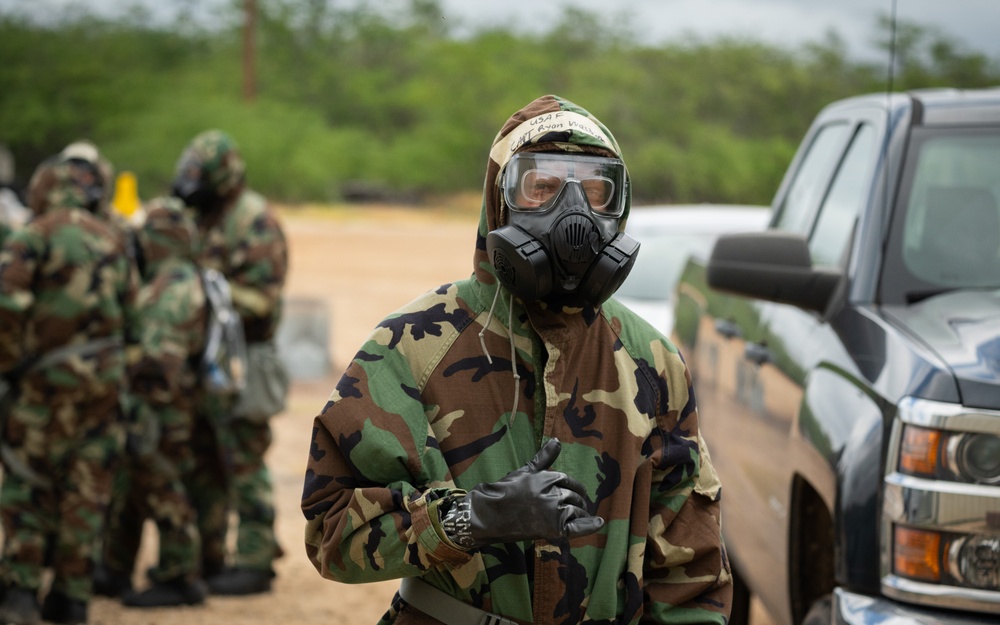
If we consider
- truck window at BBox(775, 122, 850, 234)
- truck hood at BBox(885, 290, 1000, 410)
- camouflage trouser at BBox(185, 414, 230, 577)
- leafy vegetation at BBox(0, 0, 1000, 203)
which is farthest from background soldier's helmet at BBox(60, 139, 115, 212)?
leafy vegetation at BBox(0, 0, 1000, 203)

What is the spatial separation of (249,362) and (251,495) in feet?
2.37

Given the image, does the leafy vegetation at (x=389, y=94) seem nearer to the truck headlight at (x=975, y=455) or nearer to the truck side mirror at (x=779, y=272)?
the truck side mirror at (x=779, y=272)

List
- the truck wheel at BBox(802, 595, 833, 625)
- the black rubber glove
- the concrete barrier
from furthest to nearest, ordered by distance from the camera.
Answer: the concrete barrier < the truck wheel at BBox(802, 595, 833, 625) < the black rubber glove

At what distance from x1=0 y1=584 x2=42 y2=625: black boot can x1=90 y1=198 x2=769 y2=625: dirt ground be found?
1.35ft

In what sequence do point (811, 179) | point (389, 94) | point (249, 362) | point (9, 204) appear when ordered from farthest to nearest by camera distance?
point (389, 94), point (9, 204), point (249, 362), point (811, 179)

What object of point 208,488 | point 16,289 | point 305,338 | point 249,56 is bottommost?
point 305,338

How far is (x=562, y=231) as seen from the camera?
8.53 feet

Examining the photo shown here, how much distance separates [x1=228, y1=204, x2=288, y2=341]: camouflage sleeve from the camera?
734 cm

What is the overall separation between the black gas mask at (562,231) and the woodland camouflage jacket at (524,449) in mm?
57

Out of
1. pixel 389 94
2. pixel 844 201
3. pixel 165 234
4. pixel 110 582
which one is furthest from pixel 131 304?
pixel 389 94

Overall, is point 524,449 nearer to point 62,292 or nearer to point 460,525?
point 460,525

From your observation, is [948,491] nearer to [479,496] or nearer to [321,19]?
[479,496]

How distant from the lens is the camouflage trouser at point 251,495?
23.9 ft

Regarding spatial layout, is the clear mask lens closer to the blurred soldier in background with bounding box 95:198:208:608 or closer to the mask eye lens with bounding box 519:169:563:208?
the mask eye lens with bounding box 519:169:563:208
